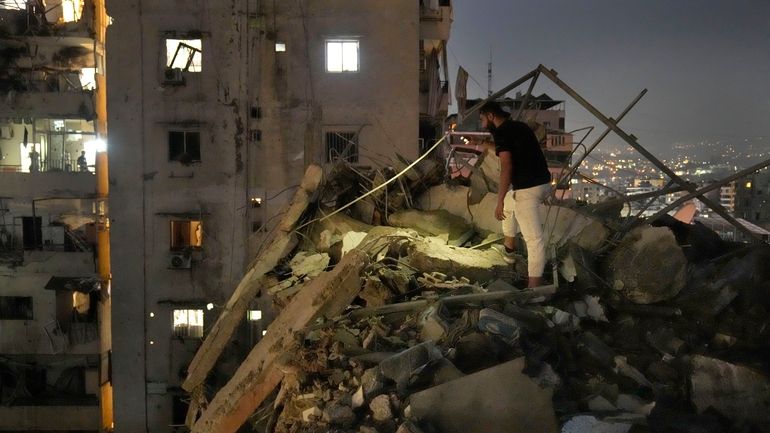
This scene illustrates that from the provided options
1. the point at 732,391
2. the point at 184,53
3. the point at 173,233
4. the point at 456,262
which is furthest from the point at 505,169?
the point at 184,53

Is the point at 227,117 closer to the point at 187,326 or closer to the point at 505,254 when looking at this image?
the point at 187,326

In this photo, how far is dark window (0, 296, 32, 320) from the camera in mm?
21734

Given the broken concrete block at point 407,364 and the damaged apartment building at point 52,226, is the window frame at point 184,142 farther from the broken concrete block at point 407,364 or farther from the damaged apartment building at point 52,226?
the broken concrete block at point 407,364

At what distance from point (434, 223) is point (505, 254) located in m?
1.24

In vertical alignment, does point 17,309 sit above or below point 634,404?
below

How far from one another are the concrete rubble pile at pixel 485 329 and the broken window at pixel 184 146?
11.6 m

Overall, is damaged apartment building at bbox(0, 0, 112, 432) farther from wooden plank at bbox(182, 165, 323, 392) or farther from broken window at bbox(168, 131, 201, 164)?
wooden plank at bbox(182, 165, 323, 392)

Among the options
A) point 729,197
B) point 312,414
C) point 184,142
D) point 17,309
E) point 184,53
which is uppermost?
point 184,53

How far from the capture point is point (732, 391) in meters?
4.01

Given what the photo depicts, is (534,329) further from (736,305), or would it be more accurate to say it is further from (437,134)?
(437,134)

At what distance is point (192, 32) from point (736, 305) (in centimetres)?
1685

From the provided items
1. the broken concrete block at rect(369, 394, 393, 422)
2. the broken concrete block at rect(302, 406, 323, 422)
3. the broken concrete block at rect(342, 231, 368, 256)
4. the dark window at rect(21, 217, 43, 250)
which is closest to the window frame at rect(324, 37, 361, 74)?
the broken concrete block at rect(342, 231, 368, 256)

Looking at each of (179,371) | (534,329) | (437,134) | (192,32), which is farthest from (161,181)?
(534,329)

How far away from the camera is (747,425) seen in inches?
151
